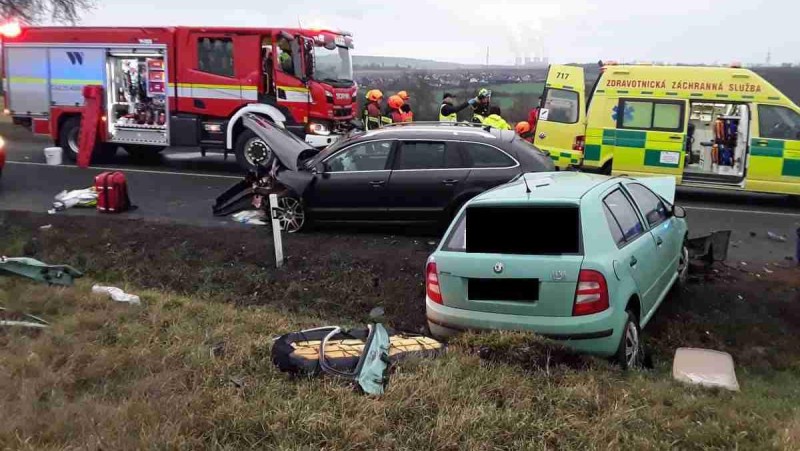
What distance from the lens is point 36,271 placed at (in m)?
6.29

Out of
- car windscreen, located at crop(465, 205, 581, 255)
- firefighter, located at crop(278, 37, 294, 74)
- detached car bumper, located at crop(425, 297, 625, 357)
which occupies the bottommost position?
detached car bumper, located at crop(425, 297, 625, 357)

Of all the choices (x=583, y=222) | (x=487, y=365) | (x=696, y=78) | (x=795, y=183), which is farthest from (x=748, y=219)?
(x=487, y=365)

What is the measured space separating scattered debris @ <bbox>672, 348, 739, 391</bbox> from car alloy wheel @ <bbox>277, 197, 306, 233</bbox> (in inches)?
208

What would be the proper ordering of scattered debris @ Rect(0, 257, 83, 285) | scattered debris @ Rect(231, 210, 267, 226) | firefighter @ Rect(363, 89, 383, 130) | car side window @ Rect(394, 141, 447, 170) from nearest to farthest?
scattered debris @ Rect(0, 257, 83, 285) → car side window @ Rect(394, 141, 447, 170) → scattered debris @ Rect(231, 210, 267, 226) → firefighter @ Rect(363, 89, 383, 130)

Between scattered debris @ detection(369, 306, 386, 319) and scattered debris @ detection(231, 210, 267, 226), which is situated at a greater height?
scattered debris @ detection(231, 210, 267, 226)

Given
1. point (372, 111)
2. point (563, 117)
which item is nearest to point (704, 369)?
point (563, 117)

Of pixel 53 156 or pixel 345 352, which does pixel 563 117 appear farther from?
pixel 53 156

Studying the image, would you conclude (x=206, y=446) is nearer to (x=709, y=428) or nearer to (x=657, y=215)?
(x=709, y=428)

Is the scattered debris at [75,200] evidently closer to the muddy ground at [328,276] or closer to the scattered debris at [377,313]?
the muddy ground at [328,276]

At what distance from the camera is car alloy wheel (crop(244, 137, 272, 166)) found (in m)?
13.3

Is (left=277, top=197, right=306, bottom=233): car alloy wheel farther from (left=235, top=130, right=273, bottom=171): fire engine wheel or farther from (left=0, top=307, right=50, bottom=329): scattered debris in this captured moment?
(left=235, top=130, right=273, bottom=171): fire engine wheel

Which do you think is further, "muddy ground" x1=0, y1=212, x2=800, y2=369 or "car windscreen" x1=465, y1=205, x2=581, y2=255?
"muddy ground" x1=0, y1=212, x2=800, y2=369

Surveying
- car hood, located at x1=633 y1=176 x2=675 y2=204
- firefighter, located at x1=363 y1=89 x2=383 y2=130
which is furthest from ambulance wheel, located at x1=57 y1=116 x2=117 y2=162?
car hood, located at x1=633 y1=176 x2=675 y2=204

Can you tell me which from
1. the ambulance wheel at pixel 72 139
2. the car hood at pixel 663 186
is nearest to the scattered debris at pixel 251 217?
the car hood at pixel 663 186
